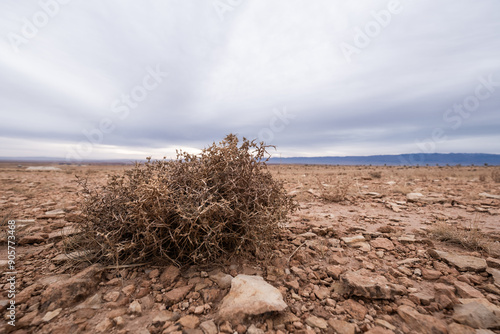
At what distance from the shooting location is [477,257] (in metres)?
2.34

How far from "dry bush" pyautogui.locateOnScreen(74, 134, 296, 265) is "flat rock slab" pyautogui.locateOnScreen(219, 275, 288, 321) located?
330 millimetres

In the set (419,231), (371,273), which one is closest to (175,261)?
(371,273)

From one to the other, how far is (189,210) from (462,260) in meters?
2.88

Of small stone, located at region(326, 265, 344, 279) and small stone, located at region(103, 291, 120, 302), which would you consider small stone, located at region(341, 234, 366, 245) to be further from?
small stone, located at region(103, 291, 120, 302)

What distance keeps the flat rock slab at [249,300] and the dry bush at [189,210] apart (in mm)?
330

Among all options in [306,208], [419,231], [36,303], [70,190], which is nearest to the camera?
[36,303]

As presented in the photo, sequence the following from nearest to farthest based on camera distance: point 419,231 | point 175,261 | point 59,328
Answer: point 59,328
point 175,261
point 419,231

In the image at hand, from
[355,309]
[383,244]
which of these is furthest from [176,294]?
[383,244]

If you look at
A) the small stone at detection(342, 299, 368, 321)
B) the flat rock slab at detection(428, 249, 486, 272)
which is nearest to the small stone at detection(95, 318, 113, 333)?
the small stone at detection(342, 299, 368, 321)

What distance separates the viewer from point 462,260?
2262 millimetres

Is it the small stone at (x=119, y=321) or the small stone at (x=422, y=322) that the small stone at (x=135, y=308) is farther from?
the small stone at (x=422, y=322)

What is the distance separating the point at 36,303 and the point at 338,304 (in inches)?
94.1

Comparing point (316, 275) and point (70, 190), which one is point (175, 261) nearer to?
point (316, 275)

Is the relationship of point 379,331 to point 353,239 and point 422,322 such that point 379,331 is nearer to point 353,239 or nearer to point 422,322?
point 422,322
